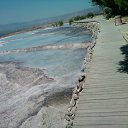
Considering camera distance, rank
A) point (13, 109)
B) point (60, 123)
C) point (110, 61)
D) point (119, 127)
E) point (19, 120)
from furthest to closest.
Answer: point (110, 61) < point (13, 109) < point (19, 120) < point (60, 123) < point (119, 127)

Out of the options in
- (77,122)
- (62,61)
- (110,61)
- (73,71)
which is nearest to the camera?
(77,122)

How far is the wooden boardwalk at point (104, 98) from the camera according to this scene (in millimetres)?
9102

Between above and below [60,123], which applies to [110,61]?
above

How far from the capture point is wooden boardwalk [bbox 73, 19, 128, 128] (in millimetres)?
9102

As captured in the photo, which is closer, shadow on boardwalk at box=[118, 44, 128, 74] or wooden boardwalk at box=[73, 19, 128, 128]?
wooden boardwalk at box=[73, 19, 128, 128]

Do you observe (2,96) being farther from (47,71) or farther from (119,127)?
(119,127)

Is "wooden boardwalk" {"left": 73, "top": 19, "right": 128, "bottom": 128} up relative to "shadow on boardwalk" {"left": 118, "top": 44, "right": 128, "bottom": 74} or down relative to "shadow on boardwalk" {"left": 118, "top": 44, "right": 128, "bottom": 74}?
down

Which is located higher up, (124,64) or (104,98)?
(124,64)

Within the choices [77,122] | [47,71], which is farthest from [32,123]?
[47,71]

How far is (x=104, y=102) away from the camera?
10547mm

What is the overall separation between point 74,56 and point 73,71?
21.2 ft

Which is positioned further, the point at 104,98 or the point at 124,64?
the point at 124,64

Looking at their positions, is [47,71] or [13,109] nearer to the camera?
[13,109]

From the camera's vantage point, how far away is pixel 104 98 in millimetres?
10945
